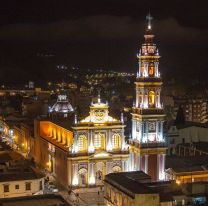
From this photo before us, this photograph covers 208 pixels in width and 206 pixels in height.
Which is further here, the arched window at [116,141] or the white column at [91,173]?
the arched window at [116,141]

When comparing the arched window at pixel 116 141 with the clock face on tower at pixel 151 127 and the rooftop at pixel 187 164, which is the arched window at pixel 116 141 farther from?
the rooftop at pixel 187 164

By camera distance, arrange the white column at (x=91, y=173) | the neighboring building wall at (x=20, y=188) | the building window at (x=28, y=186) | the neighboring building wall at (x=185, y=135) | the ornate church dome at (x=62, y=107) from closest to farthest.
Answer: the neighboring building wall at (x=20, y=188) → the building window at (x=28, y=186) → the white column at (x=91, y=173) → the neighboring building wall at (x=185, y=135) → the ornate church dome at (x=62, y=107)

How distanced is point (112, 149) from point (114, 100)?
63.3 meters

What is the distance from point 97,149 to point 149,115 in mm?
6232

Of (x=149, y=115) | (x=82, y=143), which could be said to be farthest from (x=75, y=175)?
(x=149, y=115)

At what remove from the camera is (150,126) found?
52.3 metres

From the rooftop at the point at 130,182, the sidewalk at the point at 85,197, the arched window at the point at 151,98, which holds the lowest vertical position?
the sidewalk at the point at 85,197

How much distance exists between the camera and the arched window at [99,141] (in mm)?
53094

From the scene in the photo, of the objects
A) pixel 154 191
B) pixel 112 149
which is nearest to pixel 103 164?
pixel 112 149

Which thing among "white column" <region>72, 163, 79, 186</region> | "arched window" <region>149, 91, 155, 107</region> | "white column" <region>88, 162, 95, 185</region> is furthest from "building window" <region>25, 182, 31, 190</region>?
"arched window" <region>149, 91, 155, 107</region>

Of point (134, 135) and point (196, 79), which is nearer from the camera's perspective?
point (134, 135)

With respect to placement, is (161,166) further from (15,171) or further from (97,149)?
(15,171)

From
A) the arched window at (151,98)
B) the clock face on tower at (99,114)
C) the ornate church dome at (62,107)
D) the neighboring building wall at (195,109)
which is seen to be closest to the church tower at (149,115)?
the arched window at (151,98)

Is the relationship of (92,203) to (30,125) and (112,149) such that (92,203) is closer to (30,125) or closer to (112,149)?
(112,149)
